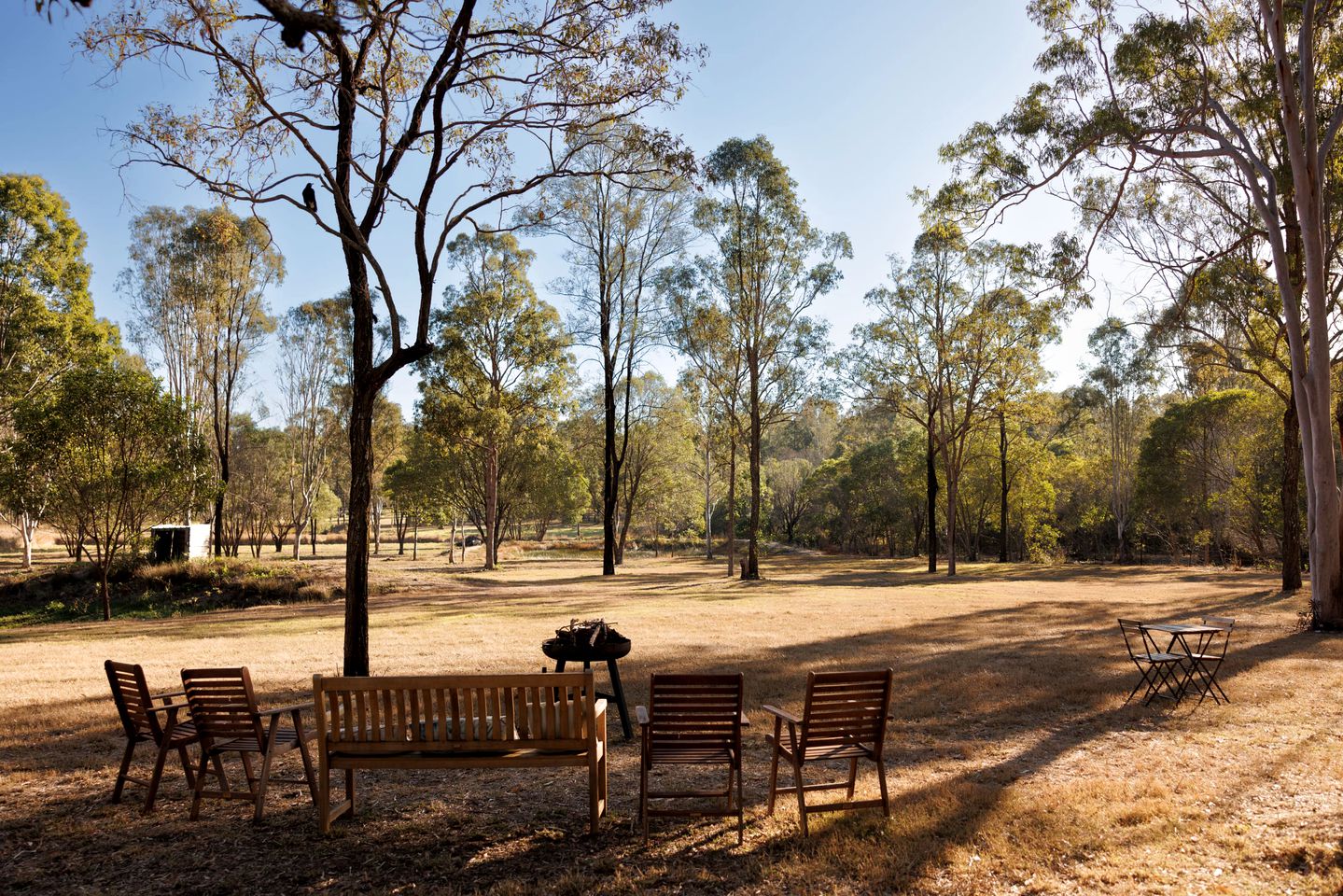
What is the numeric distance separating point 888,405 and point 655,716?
3282cm

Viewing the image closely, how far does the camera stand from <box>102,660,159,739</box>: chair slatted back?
5.28 m

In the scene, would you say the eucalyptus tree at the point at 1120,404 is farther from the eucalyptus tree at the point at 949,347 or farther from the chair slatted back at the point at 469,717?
the chair slatted back at the point at 469,717

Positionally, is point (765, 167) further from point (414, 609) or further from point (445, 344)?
point (414, 609)

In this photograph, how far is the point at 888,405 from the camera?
3612 centimetres

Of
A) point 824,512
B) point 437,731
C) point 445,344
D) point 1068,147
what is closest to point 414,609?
point 445,344

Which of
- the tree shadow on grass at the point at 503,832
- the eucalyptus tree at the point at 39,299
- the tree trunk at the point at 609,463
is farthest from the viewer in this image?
the tree trunk at the point at 609,463

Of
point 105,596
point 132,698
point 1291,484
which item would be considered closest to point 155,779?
point 132,698

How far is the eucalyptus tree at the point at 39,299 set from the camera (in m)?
24.8

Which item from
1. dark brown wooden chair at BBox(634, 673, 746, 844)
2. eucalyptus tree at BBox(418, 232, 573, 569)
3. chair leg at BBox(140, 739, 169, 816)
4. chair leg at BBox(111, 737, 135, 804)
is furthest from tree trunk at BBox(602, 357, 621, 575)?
dark brown wooden chair at BBox(634, 673, 746, 844)

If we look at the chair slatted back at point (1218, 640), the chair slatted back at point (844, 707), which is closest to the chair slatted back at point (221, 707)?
the chair slatted back at point (844, 707)

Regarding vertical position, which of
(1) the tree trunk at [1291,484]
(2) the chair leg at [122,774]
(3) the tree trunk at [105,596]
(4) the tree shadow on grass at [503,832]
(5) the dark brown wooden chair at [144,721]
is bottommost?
(3) the tree trunk at [105,596]

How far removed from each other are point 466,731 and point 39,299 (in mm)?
28986

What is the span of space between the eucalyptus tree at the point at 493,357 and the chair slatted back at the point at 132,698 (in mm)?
27200

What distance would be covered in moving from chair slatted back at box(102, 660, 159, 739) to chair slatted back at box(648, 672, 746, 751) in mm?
3389
